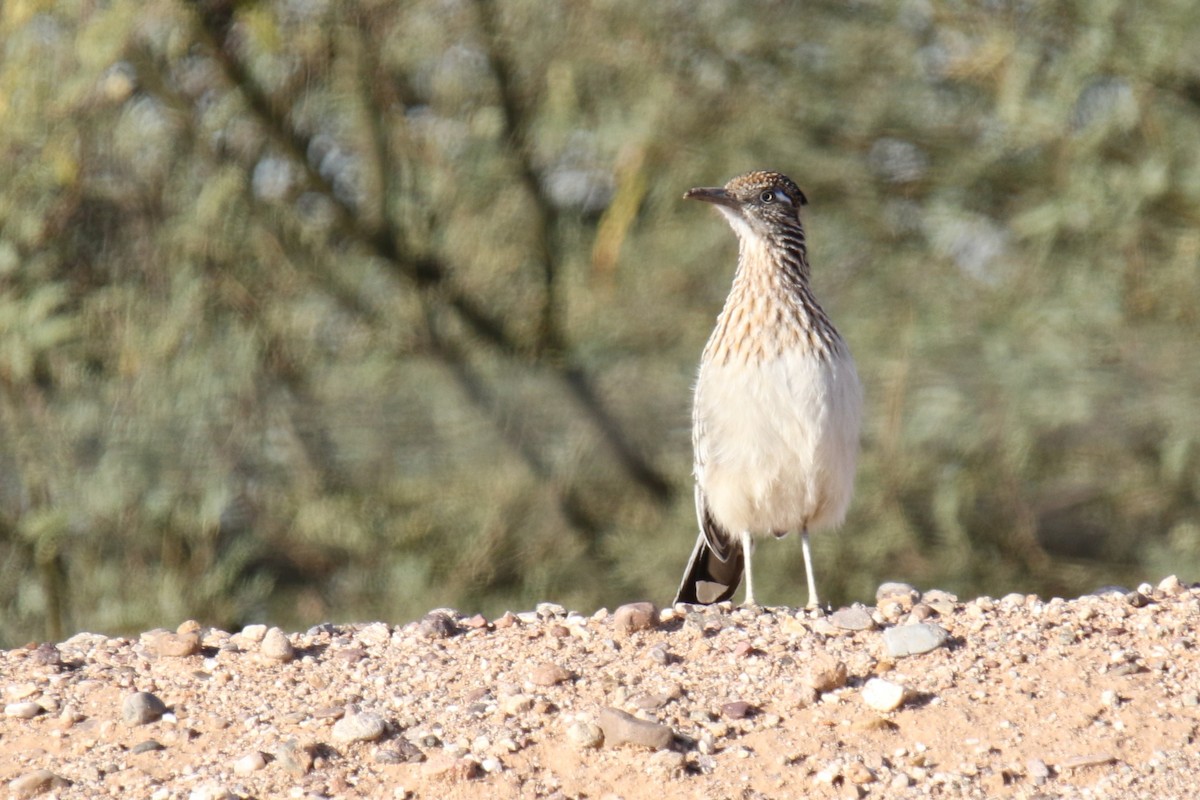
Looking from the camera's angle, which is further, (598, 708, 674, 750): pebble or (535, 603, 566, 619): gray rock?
(535, 603, 566, 619): gray rock

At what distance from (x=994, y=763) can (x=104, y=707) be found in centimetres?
235

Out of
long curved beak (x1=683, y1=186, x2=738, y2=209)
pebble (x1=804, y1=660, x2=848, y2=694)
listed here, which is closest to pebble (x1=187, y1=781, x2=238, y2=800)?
pebble (x1=804, y1=660, x2=848, y2=694)

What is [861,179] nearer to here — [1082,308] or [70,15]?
[1082,308]

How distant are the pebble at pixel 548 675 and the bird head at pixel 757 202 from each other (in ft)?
9.64

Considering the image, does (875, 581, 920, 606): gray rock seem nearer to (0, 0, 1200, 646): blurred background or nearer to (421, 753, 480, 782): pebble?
(421, 753, 480, 782): pebble

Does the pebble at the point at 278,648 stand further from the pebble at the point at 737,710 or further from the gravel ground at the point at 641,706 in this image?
the pebble at the point at 737,710

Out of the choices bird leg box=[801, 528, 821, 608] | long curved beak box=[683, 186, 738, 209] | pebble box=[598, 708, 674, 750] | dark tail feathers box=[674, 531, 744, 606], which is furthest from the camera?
dark tail feathers box=[674, 531, 744, 606]

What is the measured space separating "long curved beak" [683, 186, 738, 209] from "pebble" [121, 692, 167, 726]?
3.27 meters

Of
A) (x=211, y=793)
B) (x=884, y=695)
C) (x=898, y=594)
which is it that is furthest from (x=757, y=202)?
(x=211, y=793)

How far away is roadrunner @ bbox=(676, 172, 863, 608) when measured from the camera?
653cm

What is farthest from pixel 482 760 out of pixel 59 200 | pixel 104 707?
pixel 59 200

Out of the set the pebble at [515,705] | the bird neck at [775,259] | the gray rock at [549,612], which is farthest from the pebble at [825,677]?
the bird neck at [775,259]

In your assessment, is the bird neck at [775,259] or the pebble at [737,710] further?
the bird neck at [775,259]

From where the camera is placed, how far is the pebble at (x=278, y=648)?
496 centimetres
